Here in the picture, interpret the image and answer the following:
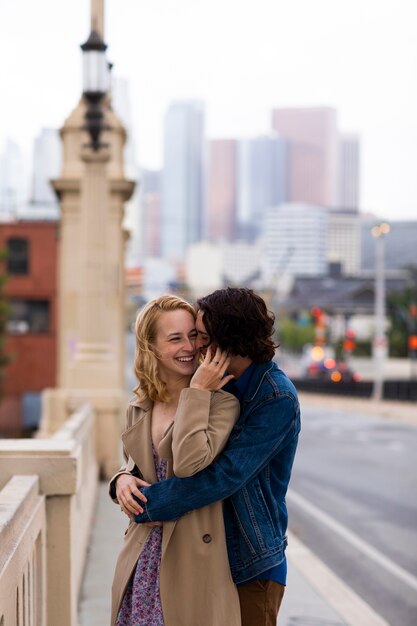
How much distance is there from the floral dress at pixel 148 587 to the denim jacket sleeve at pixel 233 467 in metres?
0.10

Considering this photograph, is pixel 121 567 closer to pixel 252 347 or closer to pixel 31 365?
pixel 252 347

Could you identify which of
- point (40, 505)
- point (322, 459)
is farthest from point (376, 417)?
point (40, 505)

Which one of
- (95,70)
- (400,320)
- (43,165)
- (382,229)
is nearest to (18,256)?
(382,229)

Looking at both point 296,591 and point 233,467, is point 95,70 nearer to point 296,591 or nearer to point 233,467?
point 296,591

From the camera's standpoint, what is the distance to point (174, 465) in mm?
3164

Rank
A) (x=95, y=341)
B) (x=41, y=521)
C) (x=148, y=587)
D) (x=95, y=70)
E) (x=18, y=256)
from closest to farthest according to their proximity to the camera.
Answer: (x=148, y=587)
(x=41, y=521)
(x=95, y=70)
(x=95, y=341)
(x=18, y=256)

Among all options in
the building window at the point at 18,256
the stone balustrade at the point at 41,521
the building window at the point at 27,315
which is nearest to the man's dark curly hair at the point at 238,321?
the stone balustrade at the point at 41,521

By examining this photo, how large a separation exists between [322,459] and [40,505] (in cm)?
1500

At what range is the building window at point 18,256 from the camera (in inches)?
2025

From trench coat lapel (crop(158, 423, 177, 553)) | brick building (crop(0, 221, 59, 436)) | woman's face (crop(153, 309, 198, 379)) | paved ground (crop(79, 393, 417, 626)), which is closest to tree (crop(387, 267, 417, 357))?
brick building (crop(0, 221, 59, 436))

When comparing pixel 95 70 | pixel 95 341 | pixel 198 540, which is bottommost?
pixel 95 341

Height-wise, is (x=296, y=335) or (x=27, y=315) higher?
(x=27, y=315)

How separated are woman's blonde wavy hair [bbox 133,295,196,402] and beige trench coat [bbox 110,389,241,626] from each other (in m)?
0.18

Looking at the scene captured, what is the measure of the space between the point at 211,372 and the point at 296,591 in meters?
4.97
